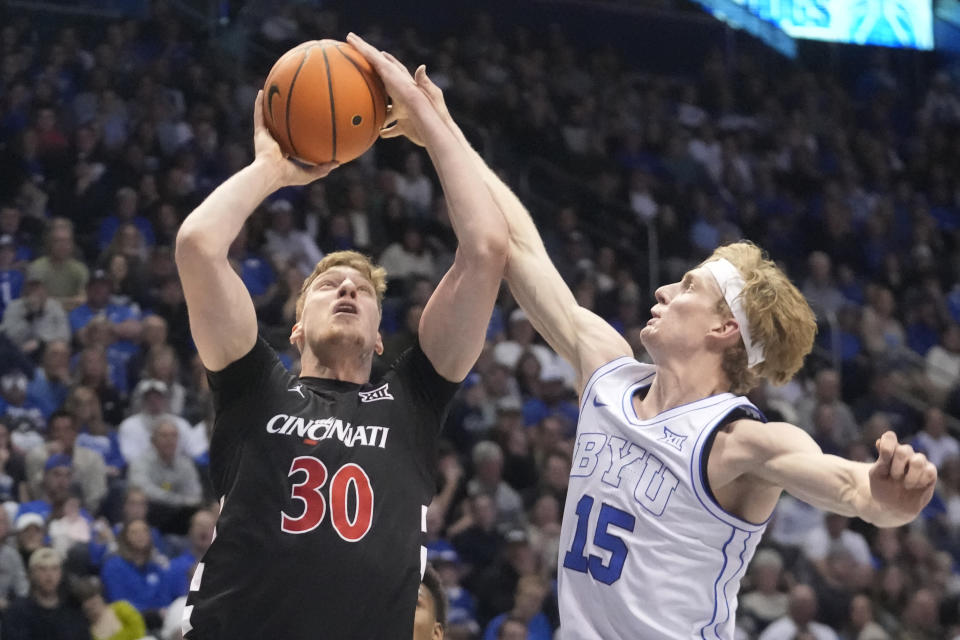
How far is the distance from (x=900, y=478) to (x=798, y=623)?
648 cm

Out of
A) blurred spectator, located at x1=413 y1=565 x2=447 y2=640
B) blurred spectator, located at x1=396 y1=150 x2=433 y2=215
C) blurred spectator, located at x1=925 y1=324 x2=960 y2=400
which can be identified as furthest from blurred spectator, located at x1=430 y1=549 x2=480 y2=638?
blurred spectator, located at x1=925 y1=324 x2=960 y2=400

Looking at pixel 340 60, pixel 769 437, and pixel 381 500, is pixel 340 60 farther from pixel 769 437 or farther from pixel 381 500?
pixel 769 437

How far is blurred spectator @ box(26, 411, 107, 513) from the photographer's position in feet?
26.3

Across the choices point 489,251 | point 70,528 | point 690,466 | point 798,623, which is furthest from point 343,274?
point 798,623

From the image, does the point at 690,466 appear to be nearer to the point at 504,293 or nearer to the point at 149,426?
the point at 149,426

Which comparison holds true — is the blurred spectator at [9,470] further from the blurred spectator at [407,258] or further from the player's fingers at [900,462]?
the player's fingers at [900,462]

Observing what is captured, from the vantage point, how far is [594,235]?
1334 cm

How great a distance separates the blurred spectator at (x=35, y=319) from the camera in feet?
30.0

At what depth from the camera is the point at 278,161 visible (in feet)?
13.0

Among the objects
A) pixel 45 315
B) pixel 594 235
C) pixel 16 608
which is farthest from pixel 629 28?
pixel 16 608

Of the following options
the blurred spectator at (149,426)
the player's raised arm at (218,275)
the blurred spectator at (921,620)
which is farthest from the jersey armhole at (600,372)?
the blurred spectator at (921,620)

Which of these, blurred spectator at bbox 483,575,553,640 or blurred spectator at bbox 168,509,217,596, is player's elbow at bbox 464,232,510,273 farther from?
blurred spectator at bbox 483,575,553,640


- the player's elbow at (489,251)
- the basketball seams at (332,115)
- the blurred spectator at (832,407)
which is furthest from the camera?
the blurred spectator at (832,407)

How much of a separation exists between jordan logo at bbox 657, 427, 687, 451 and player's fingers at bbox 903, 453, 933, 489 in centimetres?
73
